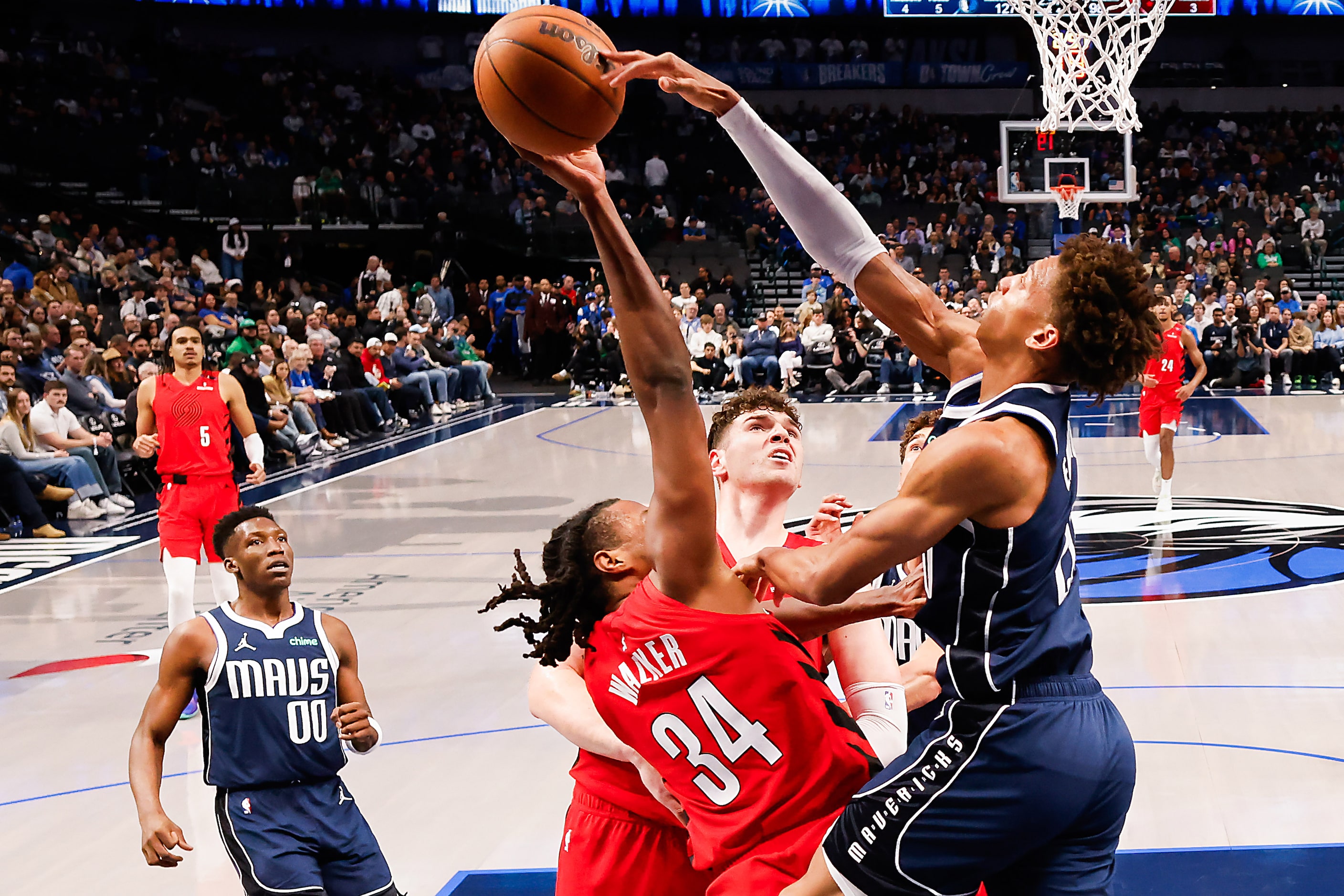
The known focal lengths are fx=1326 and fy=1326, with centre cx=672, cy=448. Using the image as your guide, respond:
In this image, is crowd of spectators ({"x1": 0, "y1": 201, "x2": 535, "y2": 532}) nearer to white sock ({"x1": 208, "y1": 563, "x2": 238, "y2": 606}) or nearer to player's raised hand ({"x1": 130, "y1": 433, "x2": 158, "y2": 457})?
player's raised hand ({"x1": 130, "y1": 433, "x2": 158, "y2": 457})

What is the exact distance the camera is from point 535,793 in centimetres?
475

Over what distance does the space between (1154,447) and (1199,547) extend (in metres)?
1.33

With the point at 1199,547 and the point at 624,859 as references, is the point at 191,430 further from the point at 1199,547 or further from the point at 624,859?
the point at 1199,547

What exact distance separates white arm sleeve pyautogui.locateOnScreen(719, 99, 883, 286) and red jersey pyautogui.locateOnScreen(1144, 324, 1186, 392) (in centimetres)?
734

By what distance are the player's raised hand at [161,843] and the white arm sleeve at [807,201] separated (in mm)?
1847

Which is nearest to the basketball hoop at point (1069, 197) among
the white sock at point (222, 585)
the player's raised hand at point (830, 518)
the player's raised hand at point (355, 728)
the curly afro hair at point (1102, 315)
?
the white sock at point (222, 585)

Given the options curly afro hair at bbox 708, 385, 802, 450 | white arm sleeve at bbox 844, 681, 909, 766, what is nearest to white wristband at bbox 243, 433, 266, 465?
curly afro hair at bbox 708, 385, 802, 450

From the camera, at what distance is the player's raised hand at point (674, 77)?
229 cm

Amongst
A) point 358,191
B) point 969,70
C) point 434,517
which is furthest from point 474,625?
point 969,70

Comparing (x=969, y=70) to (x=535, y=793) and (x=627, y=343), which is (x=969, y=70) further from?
(x=627, y=343)

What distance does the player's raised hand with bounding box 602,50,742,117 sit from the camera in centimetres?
229

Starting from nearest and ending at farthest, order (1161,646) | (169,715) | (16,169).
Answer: (169,715) → (1161,646) → (16,169)

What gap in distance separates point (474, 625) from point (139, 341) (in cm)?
549

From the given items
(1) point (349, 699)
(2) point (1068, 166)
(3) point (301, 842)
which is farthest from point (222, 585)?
(2) point (1068, 166)
